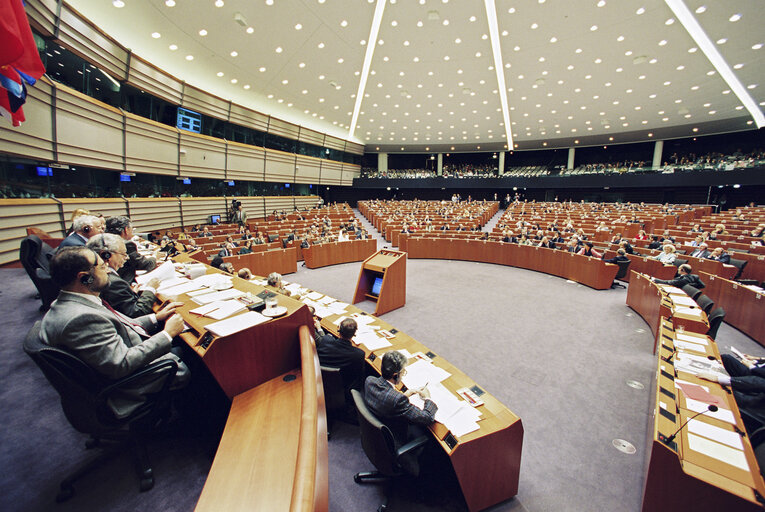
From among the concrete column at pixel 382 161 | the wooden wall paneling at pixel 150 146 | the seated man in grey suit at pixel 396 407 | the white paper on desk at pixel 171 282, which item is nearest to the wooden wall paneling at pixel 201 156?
the wooden wall paneling at pixel 150 146

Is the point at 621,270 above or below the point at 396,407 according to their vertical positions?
above

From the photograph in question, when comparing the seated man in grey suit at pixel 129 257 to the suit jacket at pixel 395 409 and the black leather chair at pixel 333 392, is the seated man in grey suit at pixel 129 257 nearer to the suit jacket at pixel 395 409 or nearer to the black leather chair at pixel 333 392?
the black leather chair at pixel 333 392

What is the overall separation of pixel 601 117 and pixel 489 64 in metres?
8.90

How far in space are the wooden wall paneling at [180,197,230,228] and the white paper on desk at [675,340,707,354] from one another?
14.8 meters

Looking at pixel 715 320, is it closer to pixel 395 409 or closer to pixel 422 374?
pixel 422 374

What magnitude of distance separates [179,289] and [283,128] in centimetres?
1702

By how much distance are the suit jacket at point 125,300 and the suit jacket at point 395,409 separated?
1.68 m

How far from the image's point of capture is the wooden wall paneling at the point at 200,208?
12.5 m

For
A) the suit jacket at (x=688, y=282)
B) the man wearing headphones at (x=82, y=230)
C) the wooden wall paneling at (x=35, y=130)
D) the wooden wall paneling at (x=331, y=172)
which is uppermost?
the wooden wall paneling at (x=331, y=172)

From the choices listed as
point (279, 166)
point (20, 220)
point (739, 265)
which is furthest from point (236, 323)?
point (279, 166)

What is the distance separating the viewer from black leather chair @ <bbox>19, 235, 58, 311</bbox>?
293 cm

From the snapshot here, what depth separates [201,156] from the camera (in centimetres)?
1261

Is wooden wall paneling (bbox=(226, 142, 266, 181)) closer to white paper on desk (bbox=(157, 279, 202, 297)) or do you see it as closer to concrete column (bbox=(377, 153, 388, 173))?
white paper on desk (bbox=(157, 279, 202, 297))

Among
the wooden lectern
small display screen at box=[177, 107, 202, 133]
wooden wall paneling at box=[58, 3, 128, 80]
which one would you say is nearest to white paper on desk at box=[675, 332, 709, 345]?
the wooden lectern
